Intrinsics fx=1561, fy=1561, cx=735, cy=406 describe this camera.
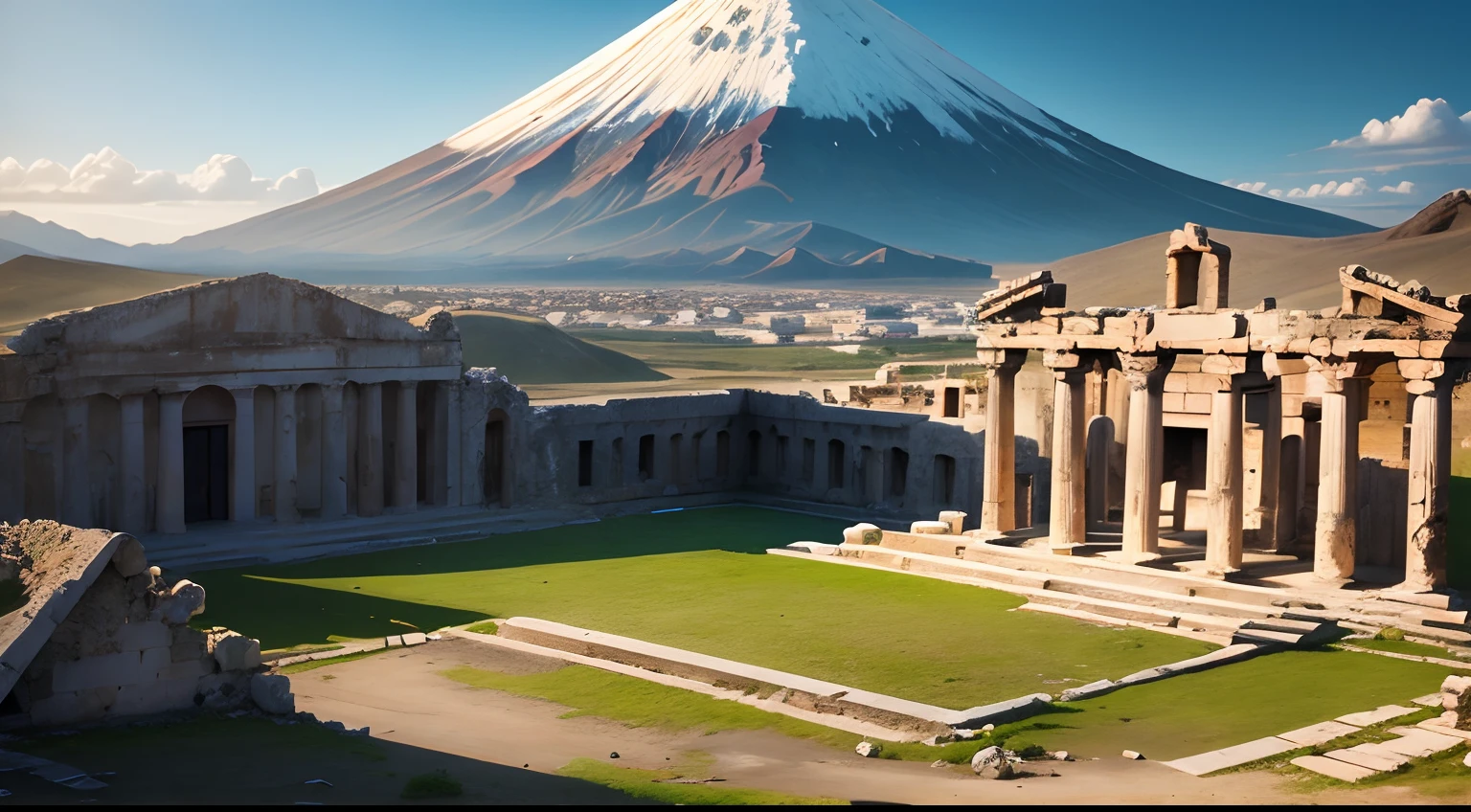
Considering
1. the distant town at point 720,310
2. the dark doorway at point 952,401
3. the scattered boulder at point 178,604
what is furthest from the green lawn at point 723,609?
the distant town at point 720,310

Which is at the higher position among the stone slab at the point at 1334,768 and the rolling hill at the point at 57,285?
the rolling hill at the point at 57,285

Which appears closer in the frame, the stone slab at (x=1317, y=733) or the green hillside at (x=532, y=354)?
the stone slab at (x=1317, y=733)

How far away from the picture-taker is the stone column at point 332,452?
36.2 m

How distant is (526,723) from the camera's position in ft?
62.8

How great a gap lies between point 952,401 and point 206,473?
18.7m

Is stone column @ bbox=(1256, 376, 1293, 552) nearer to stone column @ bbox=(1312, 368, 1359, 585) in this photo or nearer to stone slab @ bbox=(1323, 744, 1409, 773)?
stone column @ bbox=(1312, 368, 1359, 585)

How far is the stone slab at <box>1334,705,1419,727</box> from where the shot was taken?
18.2 m

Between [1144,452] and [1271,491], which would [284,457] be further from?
[1271,491]

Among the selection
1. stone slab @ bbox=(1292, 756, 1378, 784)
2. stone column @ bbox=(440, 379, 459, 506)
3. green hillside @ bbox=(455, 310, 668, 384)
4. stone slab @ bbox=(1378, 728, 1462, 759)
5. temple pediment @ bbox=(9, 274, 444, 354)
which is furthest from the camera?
green hillside @ bbox=(455, 310, 668, 384)

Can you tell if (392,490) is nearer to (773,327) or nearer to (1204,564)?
(1204,564)

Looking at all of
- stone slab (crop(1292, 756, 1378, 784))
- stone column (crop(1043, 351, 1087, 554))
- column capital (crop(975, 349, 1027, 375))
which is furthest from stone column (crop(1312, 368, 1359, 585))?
stone slab (crop(1292, 756, 1378, 784))

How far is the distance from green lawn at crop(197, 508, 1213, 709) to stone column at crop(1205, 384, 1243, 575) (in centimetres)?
332

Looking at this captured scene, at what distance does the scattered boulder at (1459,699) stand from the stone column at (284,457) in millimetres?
25189

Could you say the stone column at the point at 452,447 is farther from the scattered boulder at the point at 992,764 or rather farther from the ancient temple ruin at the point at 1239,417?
the scattered boulder at the point at 992,764
